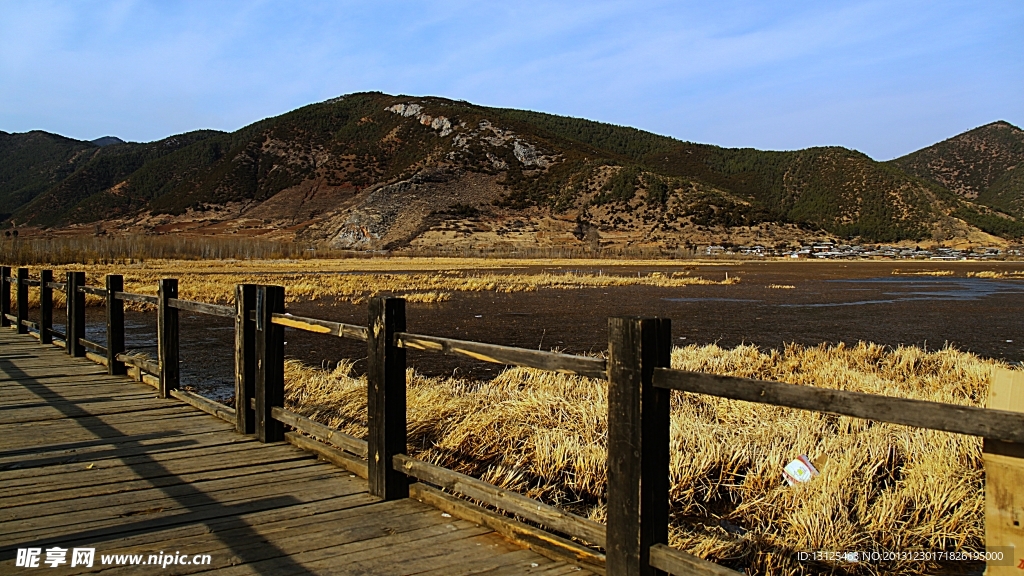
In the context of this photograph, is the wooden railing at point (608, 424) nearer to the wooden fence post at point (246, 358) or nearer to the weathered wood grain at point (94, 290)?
the wooden fence post at point (246, 358)

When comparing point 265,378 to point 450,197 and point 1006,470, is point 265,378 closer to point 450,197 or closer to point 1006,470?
point 1006,470

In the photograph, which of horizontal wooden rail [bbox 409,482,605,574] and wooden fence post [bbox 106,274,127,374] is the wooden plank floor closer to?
horizontal wooden rail [bbox 409,482,605,574]

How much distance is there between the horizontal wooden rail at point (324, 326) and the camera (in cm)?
512

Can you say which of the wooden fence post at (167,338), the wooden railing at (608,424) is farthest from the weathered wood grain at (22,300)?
the wooden railing at (608,424)

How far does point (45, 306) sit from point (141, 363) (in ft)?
16.6

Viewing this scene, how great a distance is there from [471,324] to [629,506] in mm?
15486

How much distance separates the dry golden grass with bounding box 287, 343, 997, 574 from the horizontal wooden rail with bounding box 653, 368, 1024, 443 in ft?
6.35

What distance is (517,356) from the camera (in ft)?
13.0

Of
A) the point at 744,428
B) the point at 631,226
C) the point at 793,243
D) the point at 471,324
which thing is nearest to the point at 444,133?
the point at 631,226

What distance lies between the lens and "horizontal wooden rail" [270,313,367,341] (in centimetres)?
512

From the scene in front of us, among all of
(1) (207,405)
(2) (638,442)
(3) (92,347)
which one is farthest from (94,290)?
(2) (638,442)

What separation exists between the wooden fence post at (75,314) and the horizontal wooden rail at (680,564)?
9966 millimetres

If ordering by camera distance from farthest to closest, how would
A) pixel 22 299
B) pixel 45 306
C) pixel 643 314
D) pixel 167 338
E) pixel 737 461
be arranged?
pixel 643 314 → pixel 22 299 → pixel 45 306 → pixel 167 338 → pixel 737 461

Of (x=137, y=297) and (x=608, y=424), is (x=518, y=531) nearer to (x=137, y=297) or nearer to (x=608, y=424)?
(x=608, y=424)
